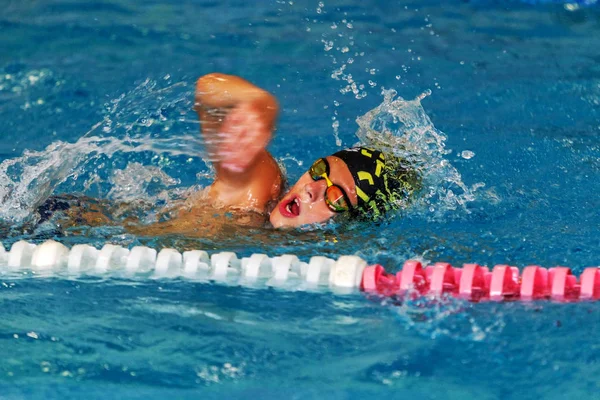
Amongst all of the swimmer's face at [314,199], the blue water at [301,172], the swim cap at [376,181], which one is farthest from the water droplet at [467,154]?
the swimmer's face at [314,199]

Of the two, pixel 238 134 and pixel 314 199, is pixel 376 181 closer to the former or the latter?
pixel 314 199

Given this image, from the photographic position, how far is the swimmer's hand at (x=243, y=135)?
288 cm

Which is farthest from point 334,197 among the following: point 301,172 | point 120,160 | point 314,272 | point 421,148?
point 120,160

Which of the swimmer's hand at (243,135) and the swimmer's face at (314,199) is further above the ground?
the swimmer's hand at (243,135)

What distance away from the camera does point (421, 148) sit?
3.32 meters

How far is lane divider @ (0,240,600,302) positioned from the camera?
2.26 metres

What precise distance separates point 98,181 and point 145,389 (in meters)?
1.70

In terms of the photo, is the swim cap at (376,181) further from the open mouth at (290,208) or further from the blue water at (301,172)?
the open mouth at (290,208)

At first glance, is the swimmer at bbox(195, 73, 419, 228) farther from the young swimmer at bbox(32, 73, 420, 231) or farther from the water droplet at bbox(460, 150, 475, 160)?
the water droplet at bbox(460, 150, 475, 160)

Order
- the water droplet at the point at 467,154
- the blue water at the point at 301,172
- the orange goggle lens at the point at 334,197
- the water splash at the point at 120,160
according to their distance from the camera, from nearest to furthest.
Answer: the blue water at the point at 301,172
the orange goggle lens at the point at 334,197
the water splash at the point at 120,160
the water droplet at the point at 467,154

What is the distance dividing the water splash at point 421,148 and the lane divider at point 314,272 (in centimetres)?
67

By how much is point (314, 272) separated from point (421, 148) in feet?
3.68

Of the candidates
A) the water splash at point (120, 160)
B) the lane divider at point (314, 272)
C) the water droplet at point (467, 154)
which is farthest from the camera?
the water droplet at point (467, 154)

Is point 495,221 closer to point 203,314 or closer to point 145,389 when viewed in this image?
point 203,314
